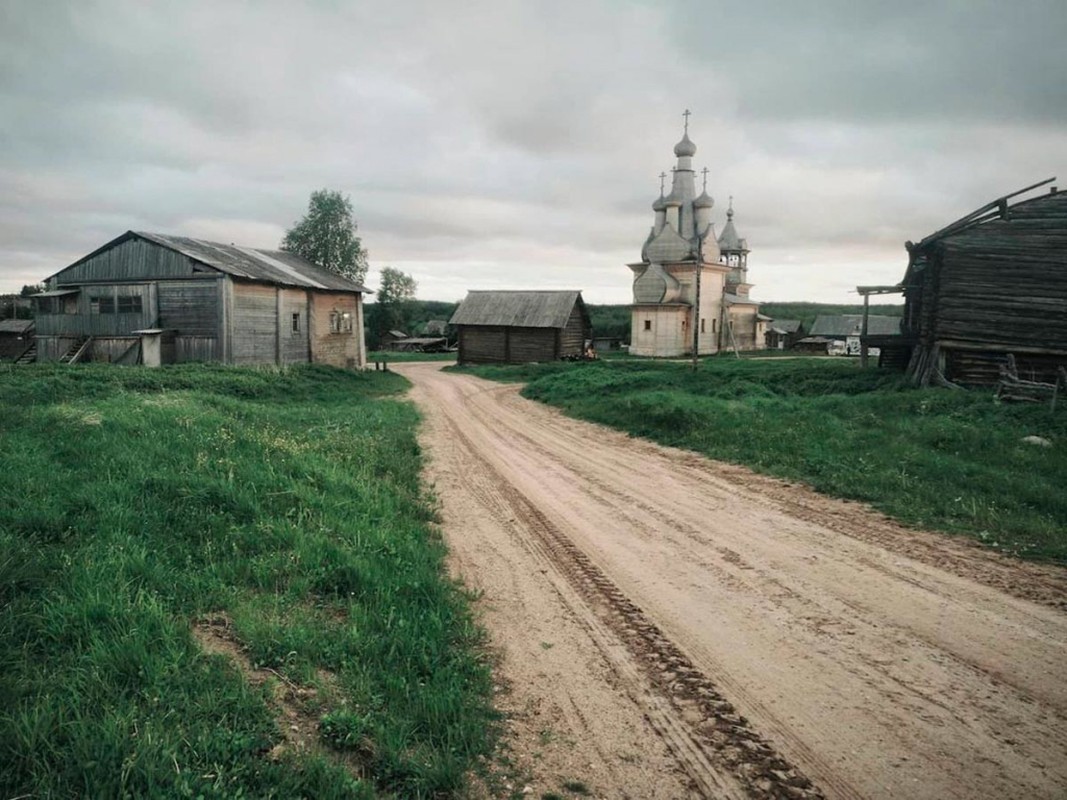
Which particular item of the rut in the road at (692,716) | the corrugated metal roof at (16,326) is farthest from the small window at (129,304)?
the corrugated metal roof at (16,326)

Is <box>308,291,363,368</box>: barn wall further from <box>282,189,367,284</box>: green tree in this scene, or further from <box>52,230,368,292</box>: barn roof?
<box>282,189,367,284</box>: green tree

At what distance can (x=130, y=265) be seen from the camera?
1025 inches

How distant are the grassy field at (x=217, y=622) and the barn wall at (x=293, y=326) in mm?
18747

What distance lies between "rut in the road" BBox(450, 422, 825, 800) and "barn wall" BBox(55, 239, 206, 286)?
2467 cm

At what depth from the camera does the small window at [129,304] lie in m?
26.0

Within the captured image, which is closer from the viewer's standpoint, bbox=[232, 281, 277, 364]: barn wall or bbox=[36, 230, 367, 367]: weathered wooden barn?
bbox=[36, 230, 367, 367]: weathered wooden barn

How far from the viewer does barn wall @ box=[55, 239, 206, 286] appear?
25.4 m

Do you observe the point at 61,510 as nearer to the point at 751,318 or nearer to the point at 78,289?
the point at 78,289

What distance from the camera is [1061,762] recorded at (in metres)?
3.91

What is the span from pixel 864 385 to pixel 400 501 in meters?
20.3

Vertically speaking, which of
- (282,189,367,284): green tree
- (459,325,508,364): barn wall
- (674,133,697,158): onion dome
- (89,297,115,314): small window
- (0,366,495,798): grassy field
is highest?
(674,133,697,158): onion dome

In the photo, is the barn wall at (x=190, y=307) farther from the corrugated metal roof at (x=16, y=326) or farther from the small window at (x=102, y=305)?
the corrugated metal roof at (x=16, y=326)

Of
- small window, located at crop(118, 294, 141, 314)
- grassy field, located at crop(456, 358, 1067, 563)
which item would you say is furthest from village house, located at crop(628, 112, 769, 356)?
small window, located at crop(118, 294, 141, 314)

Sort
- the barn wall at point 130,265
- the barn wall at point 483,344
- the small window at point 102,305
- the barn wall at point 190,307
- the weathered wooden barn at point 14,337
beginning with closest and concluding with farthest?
the barn wall at point 190,307 < the barn wall at point 130,265 < the small window at point 102,305 < the barn wall at point 483,344 < the weathered wooden barn at point 14,337
